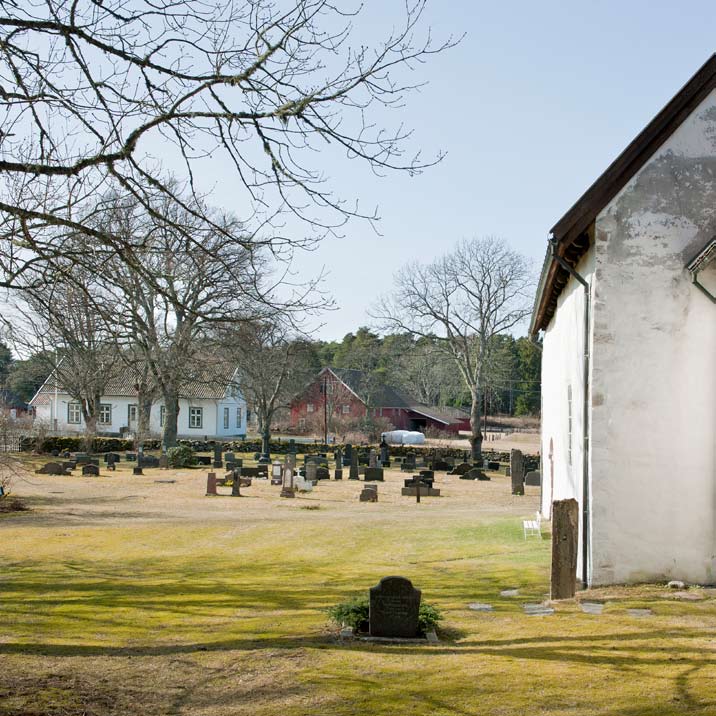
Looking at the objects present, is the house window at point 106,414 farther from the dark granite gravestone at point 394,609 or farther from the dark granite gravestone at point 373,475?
the dark granite gravestone at point 394,609

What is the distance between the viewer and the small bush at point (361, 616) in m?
10.2

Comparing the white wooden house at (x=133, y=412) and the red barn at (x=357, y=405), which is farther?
the red barn at (x=357, y=405)

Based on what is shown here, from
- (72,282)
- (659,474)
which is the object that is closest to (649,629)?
(659,474)

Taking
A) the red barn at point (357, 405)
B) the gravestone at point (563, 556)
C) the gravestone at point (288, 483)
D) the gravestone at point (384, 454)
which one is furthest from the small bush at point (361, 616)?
the red barn at point (357, 405)

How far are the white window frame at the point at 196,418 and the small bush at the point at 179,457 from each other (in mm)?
24418

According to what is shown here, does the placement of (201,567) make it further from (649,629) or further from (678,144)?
(678,144)

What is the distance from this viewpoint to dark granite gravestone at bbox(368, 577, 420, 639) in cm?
991

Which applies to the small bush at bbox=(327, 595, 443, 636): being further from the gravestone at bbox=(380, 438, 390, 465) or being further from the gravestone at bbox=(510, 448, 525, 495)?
the gravestone at bbox=(380, 438, 390, 465)

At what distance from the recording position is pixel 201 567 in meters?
17.2

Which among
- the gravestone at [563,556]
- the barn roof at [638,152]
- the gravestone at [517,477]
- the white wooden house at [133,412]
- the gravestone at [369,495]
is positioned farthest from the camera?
the white wooden house at [133,412]

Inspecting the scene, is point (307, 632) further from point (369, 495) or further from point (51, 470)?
point (51, 470)

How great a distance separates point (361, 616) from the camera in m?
10.4

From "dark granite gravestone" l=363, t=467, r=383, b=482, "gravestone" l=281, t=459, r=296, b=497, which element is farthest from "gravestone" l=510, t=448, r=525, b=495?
"gravestone" l=281, t=459, r=296, b=497

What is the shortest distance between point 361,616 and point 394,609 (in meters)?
0.60
